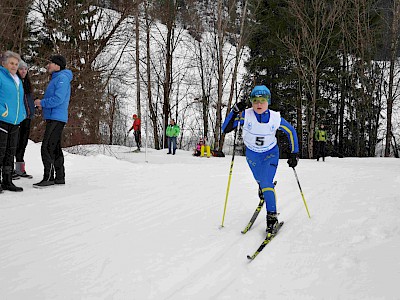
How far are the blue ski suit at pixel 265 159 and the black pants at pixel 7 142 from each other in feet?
9.96

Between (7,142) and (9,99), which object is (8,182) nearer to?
(7,142)

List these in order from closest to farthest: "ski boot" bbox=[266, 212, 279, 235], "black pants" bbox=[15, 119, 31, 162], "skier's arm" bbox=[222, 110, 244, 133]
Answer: "ski boot" bbox=[266, 212, 279, 235], "skier's arm" bbox=[222, 110, 244, 133], "black pants" bbox=[15, 119, 31, 162]

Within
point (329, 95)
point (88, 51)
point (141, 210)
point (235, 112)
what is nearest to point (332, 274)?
point (235, 112)

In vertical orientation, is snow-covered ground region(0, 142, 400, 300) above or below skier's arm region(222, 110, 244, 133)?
below

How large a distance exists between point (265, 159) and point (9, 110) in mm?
3498

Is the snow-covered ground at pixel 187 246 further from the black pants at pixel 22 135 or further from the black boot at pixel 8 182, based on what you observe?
the black pants at pixel 22 135

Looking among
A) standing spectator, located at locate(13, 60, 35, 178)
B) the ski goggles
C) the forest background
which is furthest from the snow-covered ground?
the forest background

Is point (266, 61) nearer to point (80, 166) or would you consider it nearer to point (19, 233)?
point (80, 166)

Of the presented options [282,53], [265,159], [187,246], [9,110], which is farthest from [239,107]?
[282,53]

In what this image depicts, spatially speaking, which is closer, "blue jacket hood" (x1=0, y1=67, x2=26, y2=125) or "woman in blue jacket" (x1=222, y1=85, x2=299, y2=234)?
"woman in blue jacket" (x1=222, y1=85, x2=299, y2=234)

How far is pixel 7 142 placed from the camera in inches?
192

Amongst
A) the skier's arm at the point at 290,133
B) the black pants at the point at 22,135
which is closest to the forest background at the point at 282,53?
the black pants at the point at 22,135

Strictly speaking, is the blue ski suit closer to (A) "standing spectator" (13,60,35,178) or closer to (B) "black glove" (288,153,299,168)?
(B) "black glove" (288,153,299,168)

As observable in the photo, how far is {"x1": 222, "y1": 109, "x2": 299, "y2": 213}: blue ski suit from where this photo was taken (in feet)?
12.2
